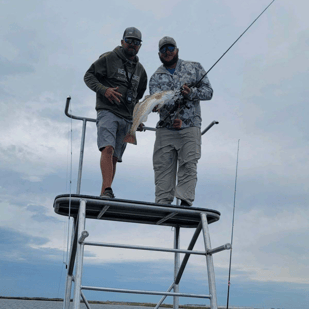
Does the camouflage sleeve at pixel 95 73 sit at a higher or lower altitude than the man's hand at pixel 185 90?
higher

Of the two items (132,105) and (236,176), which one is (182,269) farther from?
(132,105)

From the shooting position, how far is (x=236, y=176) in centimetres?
503

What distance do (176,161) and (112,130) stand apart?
918 mm

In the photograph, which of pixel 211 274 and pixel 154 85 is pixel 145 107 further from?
pixel 211 274

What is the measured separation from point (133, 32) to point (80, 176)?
188cm

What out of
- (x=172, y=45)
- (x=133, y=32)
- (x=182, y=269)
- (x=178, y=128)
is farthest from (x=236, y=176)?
(x=133, y=32)

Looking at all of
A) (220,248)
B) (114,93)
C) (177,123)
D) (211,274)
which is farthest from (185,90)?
(211,274)

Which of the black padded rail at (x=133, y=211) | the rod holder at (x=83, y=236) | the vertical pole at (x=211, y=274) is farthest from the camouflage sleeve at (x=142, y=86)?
the rod holder at (x=83, y=236)

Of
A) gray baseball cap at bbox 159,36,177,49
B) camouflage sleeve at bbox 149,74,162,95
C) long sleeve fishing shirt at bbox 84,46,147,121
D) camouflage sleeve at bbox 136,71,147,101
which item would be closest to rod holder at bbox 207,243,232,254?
long sleeve fishing shirt at bbox 84,46,147,121

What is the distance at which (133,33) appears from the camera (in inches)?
208

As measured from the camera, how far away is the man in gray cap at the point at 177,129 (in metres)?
5.14

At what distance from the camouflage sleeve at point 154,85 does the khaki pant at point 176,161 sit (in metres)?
0.49

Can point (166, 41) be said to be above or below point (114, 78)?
above

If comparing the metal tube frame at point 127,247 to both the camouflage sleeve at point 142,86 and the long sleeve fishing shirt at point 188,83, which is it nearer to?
the long sleeve fishing shirt at point 188,83
